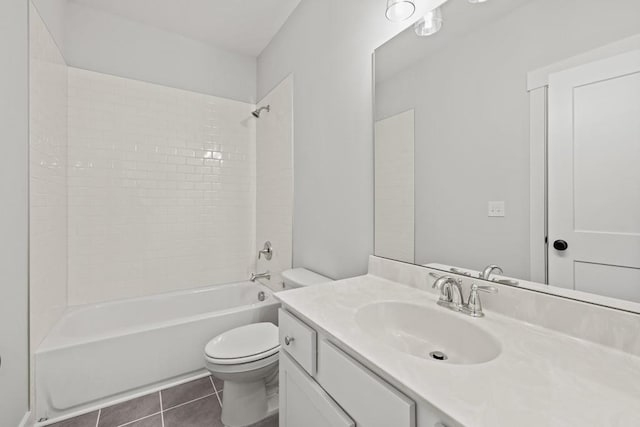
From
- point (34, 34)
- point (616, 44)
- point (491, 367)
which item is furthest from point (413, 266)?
point (34, 34)

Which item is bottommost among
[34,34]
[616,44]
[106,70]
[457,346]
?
[457,346]

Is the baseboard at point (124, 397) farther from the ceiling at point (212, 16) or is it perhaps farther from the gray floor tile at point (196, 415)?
the ceiling at point (212, 16)

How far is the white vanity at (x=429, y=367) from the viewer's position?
500 mm

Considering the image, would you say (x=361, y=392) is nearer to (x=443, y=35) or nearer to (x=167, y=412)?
(x=443, y=35)

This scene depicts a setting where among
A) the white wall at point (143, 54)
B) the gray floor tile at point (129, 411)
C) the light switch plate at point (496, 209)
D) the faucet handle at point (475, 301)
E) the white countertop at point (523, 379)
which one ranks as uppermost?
the white wall at point (143, 54)

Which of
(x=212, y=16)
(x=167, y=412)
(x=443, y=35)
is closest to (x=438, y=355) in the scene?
(x=443, y=35)

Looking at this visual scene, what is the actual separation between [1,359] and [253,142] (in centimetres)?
224

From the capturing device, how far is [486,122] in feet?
3.23

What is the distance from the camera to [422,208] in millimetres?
1226

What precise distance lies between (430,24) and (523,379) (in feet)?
4.30

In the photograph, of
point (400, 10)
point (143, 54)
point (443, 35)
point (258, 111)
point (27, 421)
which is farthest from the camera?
point (258, 111)

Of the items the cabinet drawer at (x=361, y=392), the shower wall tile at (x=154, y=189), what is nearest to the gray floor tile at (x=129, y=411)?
the shower wall tile at (x=154, y=189)

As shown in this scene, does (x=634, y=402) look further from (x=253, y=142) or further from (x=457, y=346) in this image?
(x=253, y=142)

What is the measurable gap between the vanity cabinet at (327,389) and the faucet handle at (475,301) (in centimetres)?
47
